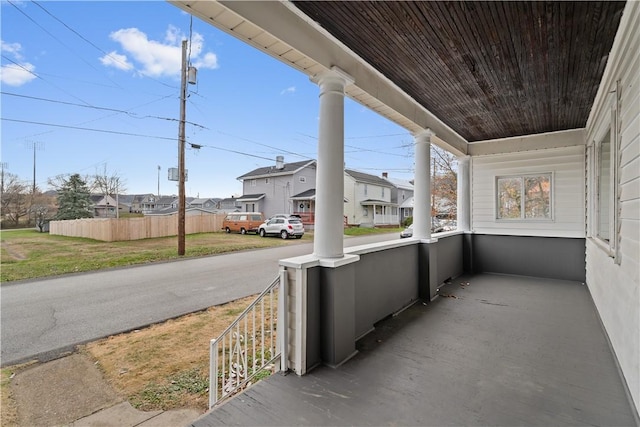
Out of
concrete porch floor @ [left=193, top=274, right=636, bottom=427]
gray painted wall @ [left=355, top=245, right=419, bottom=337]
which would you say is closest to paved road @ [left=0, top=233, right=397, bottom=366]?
gray painted wall @ [left=355, top=245, right=419, bottom=337]

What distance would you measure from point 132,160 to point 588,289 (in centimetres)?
2661

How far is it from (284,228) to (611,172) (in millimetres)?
13295

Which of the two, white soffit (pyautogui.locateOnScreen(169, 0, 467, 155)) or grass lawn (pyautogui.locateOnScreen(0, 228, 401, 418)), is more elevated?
white soffit (pyautogui.locateOnScreen(169, 0, 467, 155))

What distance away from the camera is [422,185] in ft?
14.4

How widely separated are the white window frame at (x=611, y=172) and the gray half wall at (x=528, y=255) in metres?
0.81

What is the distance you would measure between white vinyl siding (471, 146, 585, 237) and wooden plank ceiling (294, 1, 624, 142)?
1.70m

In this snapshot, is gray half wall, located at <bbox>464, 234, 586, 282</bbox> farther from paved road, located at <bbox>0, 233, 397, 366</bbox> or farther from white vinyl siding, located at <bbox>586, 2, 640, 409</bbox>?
paved road, located at <bbox>0, 233, 397, 366</bbox>

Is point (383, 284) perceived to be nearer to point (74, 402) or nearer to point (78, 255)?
point (74, 402)

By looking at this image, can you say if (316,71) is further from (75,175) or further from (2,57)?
(75,175)

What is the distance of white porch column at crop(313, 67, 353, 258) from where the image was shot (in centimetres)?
262

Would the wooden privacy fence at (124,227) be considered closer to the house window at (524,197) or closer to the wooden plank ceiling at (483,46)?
the wooden plank ceiling at (483,46)

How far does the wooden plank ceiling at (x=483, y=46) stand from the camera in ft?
6.83

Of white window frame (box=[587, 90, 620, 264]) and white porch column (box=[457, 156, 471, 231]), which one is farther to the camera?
white porch column (box=[457, 156, 471, 231])

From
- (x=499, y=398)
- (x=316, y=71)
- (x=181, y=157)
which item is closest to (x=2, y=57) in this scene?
(x=181, y=157)
